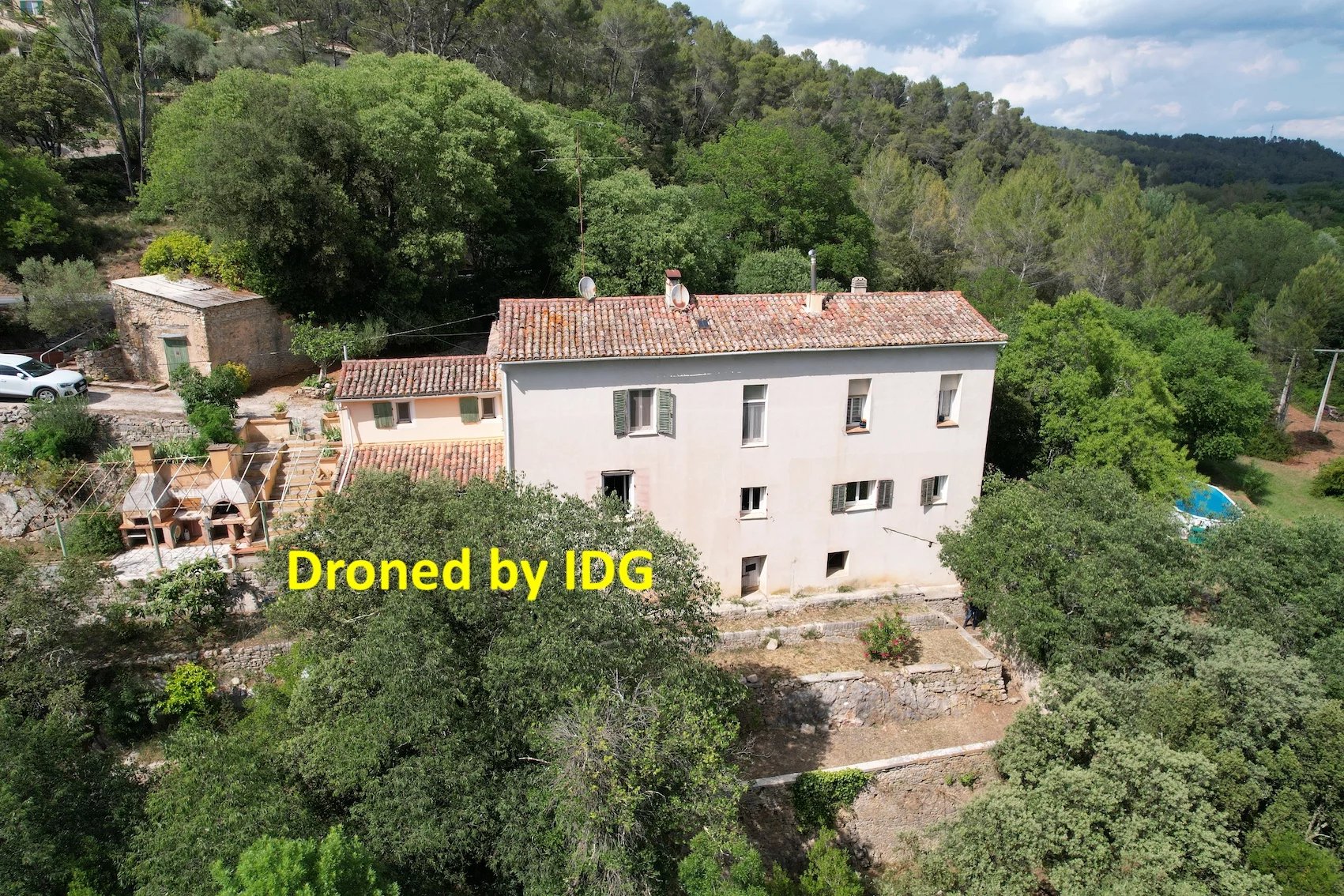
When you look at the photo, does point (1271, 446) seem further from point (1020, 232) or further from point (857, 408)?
point (857, 408)

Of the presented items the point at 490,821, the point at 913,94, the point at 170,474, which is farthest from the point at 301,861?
the point at 913,94

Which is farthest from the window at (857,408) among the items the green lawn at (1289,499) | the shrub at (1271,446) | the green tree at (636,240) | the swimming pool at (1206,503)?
the shrub at (1271,446)

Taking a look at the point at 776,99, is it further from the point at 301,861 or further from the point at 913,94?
the point at 301,861

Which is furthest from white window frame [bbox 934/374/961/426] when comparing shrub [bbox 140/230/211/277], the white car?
shrub [bbox 140/230/211/277]

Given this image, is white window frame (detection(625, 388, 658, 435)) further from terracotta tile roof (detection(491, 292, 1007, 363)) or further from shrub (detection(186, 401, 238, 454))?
shrub (detection(186, 401, 238, 454))

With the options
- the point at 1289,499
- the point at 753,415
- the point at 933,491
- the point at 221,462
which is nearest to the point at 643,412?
the point at 753,415

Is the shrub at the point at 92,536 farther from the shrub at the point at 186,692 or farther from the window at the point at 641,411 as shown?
the window at the point at 641,411
